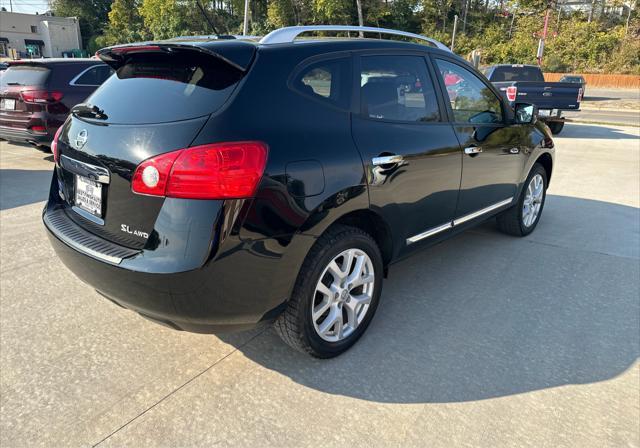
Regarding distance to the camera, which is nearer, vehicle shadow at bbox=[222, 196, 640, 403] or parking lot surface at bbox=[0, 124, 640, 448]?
parking lot surface at bbox=[0, 124, 640, 448]

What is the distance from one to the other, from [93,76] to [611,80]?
46.7 metres

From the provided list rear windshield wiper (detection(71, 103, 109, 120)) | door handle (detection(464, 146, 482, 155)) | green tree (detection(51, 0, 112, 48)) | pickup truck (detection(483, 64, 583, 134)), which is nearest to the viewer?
rear windshield wiper (detection(71, 103, 109, 120))

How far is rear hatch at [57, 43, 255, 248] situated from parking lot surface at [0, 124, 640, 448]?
0.79 m

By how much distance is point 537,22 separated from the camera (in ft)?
189

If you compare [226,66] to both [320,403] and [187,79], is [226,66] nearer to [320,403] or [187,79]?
[187,79]

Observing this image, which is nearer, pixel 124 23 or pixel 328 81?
pixel 328 81

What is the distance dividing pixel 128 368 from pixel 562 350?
2.49 metres

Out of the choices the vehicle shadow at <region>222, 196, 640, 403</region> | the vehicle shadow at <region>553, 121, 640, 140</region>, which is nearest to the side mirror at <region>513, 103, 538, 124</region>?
the vehicle shadow at <region>222, 196, 640, 403</region>

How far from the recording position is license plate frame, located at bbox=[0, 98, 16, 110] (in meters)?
7.64

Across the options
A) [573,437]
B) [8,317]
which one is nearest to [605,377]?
[573,437]

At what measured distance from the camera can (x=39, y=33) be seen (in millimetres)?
78750

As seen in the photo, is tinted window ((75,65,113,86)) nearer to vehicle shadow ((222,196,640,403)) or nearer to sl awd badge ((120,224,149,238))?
vehicle shadow ((222,196,640,403))

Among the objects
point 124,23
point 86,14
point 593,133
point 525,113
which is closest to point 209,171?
point 525,113

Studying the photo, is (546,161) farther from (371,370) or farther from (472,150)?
(371,370)
